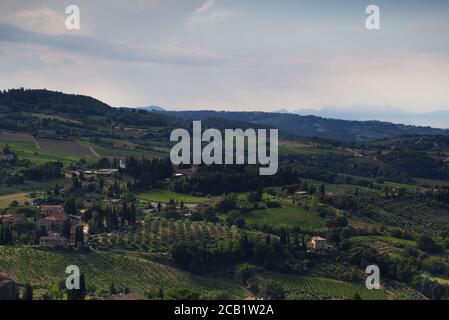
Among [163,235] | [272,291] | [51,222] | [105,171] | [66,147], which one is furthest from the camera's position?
[66,147]

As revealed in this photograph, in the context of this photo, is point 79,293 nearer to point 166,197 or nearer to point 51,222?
point 51,222

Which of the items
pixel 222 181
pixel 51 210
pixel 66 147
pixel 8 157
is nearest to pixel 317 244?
pixel 222 181

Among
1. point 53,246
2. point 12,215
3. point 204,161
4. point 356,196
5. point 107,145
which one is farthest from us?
Result: point 107,145

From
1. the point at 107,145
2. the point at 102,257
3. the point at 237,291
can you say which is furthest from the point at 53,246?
the point at 107,145

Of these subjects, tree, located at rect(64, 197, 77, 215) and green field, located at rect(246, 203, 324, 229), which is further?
tree, located at rect(64, 197, 77, 215)

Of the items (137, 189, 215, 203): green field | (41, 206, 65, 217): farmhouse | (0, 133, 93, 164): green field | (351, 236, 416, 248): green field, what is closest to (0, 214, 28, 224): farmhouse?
(41, 206, 65, 217): farmhouse

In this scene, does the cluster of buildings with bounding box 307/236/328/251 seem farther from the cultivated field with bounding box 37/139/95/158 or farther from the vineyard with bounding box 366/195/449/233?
the cultivated field with bounding box 37/139/95/158
